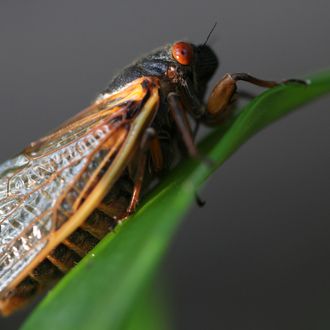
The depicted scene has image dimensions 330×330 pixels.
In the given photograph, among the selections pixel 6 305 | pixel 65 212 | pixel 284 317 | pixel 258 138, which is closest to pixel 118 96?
pixel 65 212

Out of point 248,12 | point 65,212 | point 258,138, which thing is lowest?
point 258,138

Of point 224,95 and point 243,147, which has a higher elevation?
point 224,95

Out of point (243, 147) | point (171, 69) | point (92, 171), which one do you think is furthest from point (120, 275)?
point (243, 147)

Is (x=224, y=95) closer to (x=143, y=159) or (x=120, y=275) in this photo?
(x=143, y=159)

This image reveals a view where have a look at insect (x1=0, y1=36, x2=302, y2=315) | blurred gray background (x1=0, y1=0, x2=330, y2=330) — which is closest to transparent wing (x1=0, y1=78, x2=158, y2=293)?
insect (x1=0, y1=36, x2=302, y2=315)

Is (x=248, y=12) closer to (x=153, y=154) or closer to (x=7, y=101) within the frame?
(x=7, y=101)

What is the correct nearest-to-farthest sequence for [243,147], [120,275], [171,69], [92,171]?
1. [120,275]
2. [92,171]
3. [171,69]
4. [243,147]

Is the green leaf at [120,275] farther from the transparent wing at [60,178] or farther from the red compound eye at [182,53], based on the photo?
the red compound eye at [182,53]

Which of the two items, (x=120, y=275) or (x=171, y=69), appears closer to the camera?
(x=120, y=275)
